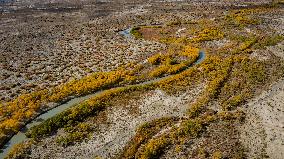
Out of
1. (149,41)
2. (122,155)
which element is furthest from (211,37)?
(122,155)

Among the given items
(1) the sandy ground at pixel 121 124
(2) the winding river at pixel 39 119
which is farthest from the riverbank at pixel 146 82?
(2) the winding river at pixel 39 119

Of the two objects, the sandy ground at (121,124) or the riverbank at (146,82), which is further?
the riverbank at (146,82)

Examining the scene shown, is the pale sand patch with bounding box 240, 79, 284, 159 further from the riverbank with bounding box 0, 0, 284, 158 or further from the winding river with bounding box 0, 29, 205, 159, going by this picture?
the winding river with bounding box 0, 29, 205, 159

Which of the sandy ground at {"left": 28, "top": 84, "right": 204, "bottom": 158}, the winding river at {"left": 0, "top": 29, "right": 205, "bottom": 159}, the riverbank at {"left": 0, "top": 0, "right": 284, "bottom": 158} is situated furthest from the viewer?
the winding river at {"left": 0, "top": 29, "right": 205, "bottom": 159}

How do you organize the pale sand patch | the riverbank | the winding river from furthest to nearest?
the winding river < the riverbank < the pale sand patch

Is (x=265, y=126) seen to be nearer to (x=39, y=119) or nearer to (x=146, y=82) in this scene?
(x=146, y=82)

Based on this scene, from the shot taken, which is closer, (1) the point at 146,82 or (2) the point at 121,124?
(2) the point at 121,124

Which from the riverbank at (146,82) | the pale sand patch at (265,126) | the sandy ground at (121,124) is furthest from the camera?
the riverbank at (146,82)

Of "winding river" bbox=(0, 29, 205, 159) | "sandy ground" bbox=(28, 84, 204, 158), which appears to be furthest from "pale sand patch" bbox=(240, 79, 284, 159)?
"winding river" bbox=(0, 29, 205, 159)

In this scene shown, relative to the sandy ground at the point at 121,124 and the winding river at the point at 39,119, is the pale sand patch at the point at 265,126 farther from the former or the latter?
the winding river at the point at 39,119

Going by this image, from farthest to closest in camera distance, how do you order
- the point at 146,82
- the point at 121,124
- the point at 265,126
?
the point at 146,82, the point at 121,124, the point at 265,126

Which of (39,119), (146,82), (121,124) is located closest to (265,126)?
(121,124)

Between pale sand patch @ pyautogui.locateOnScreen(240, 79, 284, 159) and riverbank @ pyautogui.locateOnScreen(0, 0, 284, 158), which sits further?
riverbank @ pyautogui.locateOnScreen(0, 0, 284, 158)
